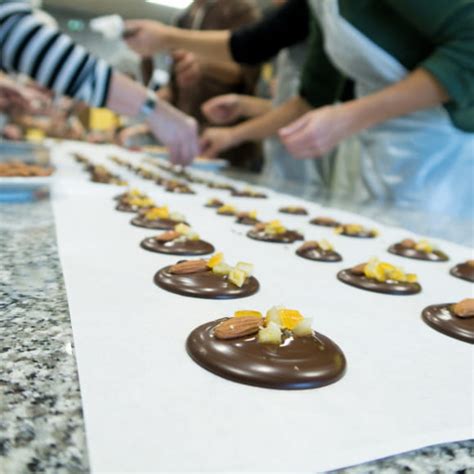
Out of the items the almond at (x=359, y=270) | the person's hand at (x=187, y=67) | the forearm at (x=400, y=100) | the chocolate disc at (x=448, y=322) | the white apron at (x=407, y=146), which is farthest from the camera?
the person's hand at (x=187, y=67)

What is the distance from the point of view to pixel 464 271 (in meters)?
0.94

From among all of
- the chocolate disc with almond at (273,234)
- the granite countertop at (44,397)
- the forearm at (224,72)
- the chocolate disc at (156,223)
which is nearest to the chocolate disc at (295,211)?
the chocolate disc with almond at (273,234)

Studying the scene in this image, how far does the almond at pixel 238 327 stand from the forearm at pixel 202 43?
99.7 inches

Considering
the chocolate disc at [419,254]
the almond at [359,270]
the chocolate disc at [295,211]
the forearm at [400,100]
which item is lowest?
the chocolate disc at [295,211]

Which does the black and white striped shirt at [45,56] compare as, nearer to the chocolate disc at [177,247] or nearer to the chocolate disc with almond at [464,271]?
the chocolate disc at [177,247]

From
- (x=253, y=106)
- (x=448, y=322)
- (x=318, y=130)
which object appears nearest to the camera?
(x=448, y=322)

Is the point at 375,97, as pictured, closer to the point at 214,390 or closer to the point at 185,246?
the point at 185,246

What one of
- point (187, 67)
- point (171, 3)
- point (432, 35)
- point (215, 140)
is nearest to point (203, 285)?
point (432, 35)

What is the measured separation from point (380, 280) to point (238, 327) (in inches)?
15.0

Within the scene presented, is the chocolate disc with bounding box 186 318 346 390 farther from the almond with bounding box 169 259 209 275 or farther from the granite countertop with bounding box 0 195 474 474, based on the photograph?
the almond with bounding box 169 259 209 275

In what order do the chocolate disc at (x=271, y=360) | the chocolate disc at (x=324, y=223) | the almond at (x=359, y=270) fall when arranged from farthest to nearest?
1. the chocolate disc at (x=324, y=223)
2. the almond at (x=359, y=270)
3. the chocolate disc at (x=271, y=360)

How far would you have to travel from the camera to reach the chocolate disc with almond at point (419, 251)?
1057 mm

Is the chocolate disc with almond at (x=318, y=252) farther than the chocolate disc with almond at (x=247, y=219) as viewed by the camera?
No

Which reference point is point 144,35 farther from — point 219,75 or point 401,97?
point 401,97
